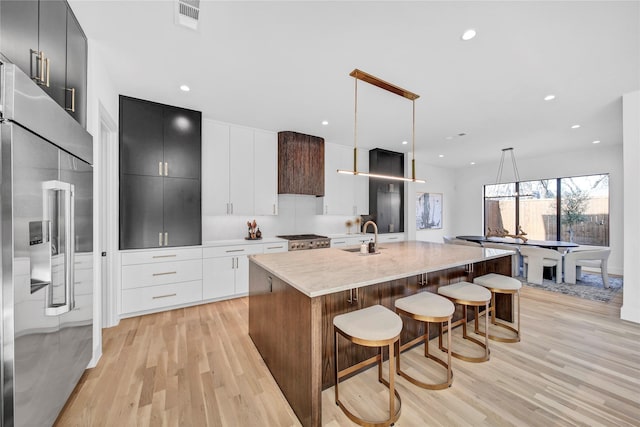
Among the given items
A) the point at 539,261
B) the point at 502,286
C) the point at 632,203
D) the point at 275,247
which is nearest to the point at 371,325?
the point at 502,286

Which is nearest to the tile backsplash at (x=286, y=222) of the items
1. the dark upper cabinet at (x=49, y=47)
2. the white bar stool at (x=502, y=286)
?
the dark upper cabinet at (x=49, y=47)

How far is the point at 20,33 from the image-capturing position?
1263 mm

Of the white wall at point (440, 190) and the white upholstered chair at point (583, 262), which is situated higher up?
the white wall at point (440, 190)

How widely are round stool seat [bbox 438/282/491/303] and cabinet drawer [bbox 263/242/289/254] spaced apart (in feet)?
8.34

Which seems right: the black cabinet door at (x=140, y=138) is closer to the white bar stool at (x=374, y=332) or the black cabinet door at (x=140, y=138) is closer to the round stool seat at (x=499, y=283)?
the white bar stool at (x=374, y=332)

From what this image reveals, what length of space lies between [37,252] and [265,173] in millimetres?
3255

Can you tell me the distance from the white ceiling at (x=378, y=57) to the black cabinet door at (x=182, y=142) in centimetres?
18

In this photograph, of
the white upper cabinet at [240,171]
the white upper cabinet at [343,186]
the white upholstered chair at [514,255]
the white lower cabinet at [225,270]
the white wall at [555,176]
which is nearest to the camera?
the white lower cabinet at [225,270]

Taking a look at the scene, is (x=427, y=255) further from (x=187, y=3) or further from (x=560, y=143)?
(x=560, y=143)

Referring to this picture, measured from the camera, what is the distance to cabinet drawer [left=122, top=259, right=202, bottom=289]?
9.95 ft

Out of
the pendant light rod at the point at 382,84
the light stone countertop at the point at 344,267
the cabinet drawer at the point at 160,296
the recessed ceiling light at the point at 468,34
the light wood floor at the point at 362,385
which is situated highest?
the recessed ceiling light at the point at 468,34

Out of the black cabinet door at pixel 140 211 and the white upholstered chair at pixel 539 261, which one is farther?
the white upholstered chair at pixel 539 261

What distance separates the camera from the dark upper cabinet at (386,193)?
560 centimetres

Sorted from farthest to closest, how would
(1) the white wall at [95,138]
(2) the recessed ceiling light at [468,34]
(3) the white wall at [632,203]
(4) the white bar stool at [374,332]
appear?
(3) the white wall at [632,203]
(1) the white wall at [95,138]
(2) the recessed ceiling light at [468,34]
(4) the white bar stool at [374,332]
